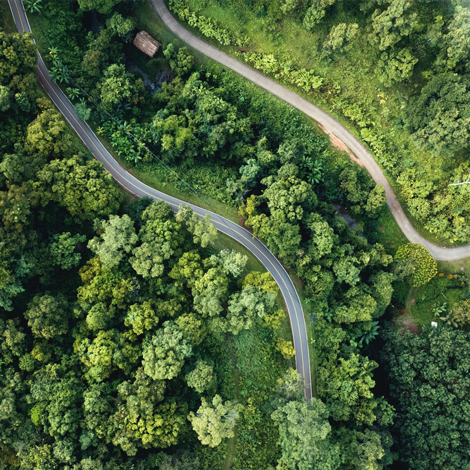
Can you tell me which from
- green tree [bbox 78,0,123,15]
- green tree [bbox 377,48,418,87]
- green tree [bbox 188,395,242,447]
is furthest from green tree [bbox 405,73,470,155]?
green tree [bbox 78,0,123,15]

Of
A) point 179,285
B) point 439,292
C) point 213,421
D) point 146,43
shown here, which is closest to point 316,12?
point 146,43

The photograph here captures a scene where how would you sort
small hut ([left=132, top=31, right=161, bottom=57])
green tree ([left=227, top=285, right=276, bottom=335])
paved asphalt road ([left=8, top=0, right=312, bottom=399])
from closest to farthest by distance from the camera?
1. green tree ([left=227, top=285, right=276, bottom=335])
2. paved asphalt road ([left=8, top=0, right=312, bottom=399])
3. small hut ([left=132, top=31, right=161, bottom=57])

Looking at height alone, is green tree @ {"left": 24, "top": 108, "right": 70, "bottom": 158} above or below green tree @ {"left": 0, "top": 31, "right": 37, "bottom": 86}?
below

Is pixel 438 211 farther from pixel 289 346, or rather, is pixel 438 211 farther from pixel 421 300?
pixel 289 346


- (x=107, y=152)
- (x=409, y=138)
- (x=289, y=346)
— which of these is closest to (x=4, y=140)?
(x=107, y=152)

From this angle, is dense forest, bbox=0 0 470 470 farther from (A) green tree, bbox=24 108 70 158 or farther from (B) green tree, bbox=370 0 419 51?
(B) green tree, bbox=370 0 419 51

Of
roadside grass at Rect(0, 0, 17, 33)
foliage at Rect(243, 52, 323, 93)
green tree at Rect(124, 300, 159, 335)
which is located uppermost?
foliage at Rect(243, 52, 323, 93)

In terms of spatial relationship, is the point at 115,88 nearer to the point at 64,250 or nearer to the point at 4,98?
the point at 4,98
